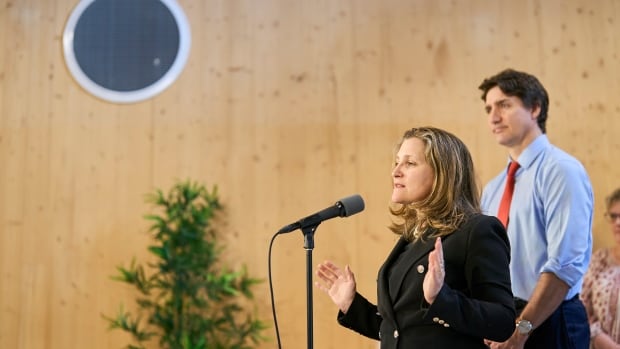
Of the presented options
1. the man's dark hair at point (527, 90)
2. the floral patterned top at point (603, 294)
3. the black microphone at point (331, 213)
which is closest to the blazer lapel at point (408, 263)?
the black microphone at point (331, 213)

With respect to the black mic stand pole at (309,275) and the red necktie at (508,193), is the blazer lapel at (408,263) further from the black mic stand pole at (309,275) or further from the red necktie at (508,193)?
the red necktie at (508,193)

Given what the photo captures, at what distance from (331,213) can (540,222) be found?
0.87m

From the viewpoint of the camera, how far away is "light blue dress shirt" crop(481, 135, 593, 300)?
237 cm

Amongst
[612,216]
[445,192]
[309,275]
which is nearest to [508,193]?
[445,192]

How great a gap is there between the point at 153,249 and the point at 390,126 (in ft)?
4.98

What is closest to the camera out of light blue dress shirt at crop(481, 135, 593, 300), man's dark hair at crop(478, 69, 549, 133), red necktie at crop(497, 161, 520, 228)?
light blue dress shirt at crop(481, 135, 593, 300)

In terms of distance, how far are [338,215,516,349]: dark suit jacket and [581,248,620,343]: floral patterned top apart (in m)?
1.90

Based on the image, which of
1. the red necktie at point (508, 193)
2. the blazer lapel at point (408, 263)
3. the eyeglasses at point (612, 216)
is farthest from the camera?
the eyeglasses at point (612, 216)

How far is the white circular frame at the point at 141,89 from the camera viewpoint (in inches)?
169

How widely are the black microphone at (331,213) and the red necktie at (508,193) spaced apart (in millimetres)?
766

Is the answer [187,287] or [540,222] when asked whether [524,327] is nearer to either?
[540,222]

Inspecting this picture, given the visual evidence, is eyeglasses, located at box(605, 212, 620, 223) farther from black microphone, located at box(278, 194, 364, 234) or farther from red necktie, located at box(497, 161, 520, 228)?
black microphone, located at box(278, 194, 364, 234)

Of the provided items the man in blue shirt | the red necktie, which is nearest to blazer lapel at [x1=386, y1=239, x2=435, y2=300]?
the man in blue shirt

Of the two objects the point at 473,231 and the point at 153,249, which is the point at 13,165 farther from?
the point at 473,231
